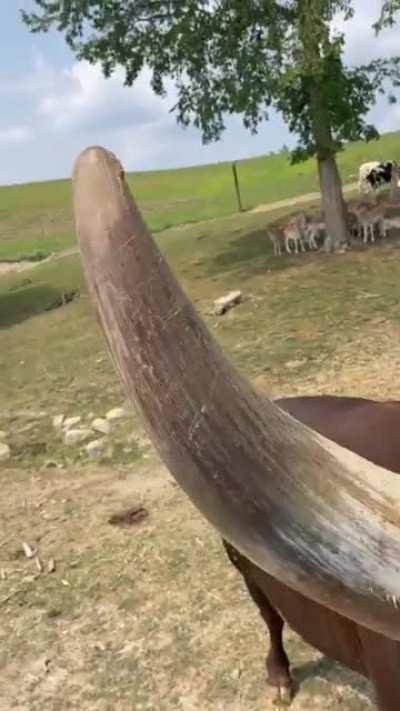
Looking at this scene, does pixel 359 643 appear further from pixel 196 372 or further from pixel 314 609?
pixel 196 372

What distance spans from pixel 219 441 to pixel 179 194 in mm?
56899

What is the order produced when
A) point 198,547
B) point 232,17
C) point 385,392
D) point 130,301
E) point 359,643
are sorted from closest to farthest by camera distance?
point 130,301 → point 359,643 → point 198,547 → point 385,392 → point 232,17

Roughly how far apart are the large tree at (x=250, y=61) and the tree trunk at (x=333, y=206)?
0.02 m

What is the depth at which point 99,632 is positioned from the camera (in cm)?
576

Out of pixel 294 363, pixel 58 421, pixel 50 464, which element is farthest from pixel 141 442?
pixel 294 363

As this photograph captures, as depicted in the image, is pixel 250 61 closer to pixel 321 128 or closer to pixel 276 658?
pixel 321 128

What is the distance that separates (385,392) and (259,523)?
7813 millimetres

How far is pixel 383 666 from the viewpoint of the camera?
301 cm

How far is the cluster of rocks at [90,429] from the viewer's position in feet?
29.2

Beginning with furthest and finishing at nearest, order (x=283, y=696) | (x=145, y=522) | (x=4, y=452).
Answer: (x=4, y=452) < (x=145, y=522) < (x=283, y=696)

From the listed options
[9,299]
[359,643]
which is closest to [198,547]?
[359,643]

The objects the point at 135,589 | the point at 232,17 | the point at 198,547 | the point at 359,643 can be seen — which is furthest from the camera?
the point at 232,17

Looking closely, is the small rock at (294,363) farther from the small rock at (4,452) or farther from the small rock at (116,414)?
the small rock at (4,452)

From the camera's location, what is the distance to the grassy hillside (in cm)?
4172
